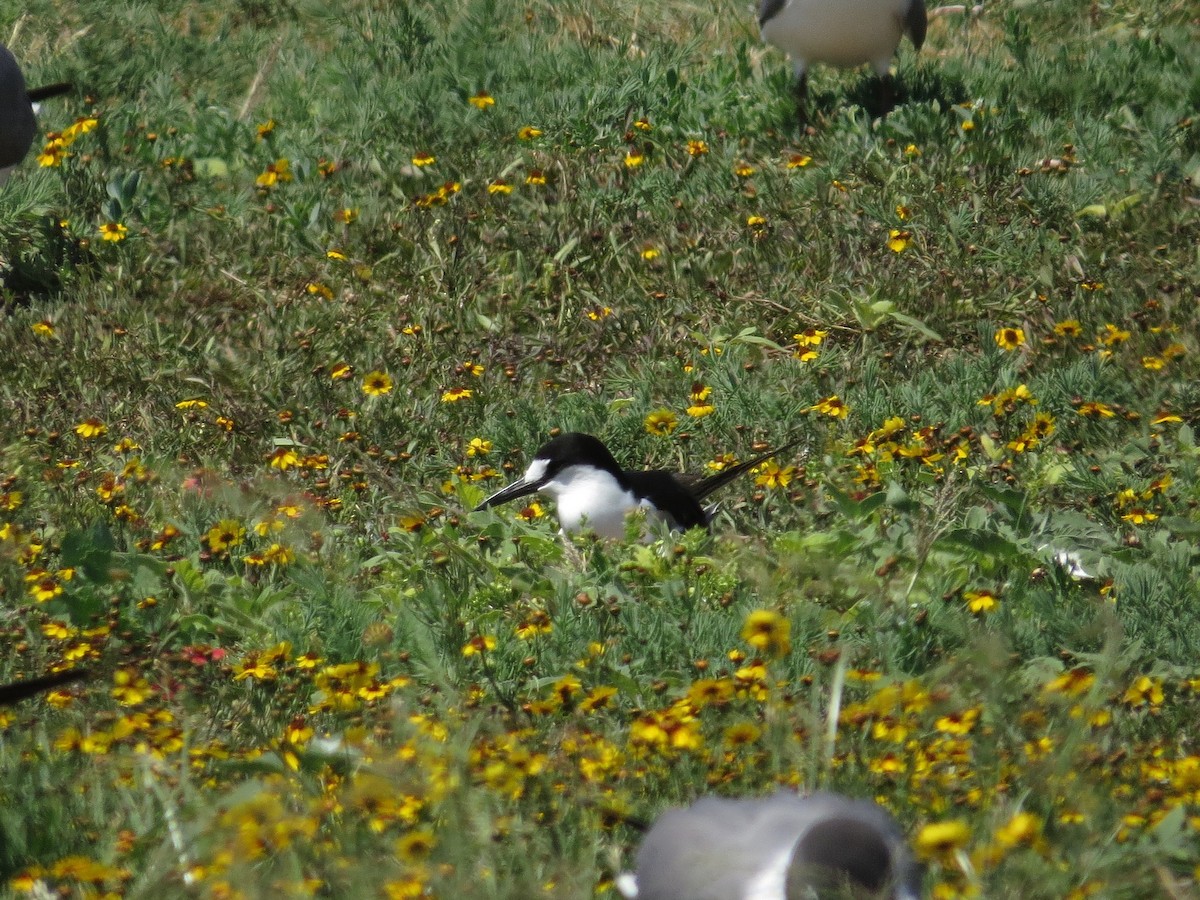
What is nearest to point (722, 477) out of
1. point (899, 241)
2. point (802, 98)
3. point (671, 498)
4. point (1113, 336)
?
point (671, 498)

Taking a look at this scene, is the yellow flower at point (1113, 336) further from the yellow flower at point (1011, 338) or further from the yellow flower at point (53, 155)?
the yellow flower at point (53, 155)

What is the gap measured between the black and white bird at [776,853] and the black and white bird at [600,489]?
82.6 inches

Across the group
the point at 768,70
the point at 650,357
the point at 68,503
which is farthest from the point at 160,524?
the point at 768,70

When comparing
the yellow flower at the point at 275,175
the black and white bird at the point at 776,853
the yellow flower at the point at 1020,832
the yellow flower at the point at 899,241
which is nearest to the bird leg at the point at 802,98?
the yellow flower at the point at 899,241

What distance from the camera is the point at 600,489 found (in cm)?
470

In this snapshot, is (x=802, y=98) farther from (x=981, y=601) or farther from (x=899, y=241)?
(x=981, y=601)

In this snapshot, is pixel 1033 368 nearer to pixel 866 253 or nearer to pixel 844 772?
pixel 866 253

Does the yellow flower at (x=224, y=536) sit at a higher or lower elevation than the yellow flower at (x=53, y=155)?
lower

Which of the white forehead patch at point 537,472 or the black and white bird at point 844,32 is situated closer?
the white forehead patch at point 537,472

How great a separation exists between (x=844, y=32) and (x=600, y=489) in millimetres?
3680

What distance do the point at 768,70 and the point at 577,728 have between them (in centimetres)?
570

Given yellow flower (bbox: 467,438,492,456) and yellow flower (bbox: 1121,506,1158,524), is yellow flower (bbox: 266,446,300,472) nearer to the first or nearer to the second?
yellow flower (bbox: 467,438,492,456)

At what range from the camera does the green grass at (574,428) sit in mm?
2768

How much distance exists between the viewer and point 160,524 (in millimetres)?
4746
